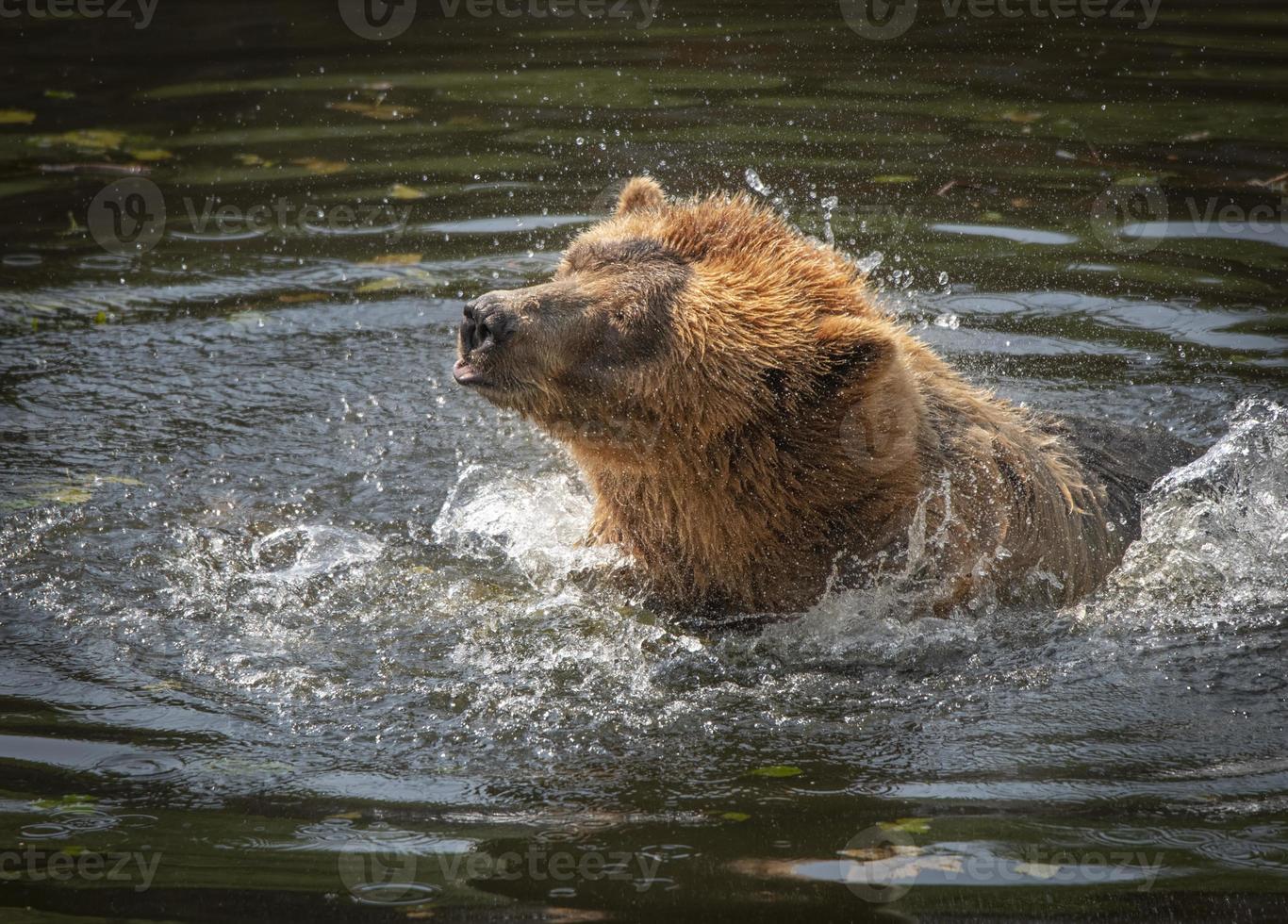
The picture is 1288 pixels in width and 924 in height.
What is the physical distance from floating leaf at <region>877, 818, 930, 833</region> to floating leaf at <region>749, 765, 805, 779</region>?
0.45m

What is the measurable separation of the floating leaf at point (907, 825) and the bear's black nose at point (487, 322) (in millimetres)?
2342

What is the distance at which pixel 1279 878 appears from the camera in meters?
4.73

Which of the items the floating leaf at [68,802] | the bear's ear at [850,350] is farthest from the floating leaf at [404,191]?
the floating leaf at [68,802]

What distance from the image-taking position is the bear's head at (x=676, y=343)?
569 cm

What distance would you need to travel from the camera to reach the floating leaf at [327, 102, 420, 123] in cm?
1342

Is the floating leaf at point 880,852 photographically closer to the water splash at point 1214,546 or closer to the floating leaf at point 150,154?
the water splash at point 1214,546

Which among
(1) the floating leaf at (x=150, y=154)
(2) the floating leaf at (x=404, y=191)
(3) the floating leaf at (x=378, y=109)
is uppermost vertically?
(3) the floating leaf at (x=378, y=109)

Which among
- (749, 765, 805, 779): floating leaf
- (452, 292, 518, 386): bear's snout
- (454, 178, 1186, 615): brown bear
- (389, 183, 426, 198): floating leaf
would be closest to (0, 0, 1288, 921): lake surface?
(749, 765, 805, 779): floating leaf

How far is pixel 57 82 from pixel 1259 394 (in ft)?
37.2

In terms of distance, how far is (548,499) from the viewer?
7984 millimetres

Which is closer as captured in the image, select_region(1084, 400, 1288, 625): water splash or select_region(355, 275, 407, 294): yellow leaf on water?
select_region(1084, 400, 1288, 625): water splash

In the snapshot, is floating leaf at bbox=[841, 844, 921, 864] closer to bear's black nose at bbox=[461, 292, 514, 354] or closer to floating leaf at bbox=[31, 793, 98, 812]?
bear's black nose at bbox=[461, 292, 514, 354]

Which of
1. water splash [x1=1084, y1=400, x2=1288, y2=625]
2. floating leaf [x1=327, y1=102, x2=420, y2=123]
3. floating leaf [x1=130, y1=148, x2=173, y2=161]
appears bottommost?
water splash [x1=1084, y1=400, x2=1288, y2=625]

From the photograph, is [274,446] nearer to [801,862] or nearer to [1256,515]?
[801,862]
